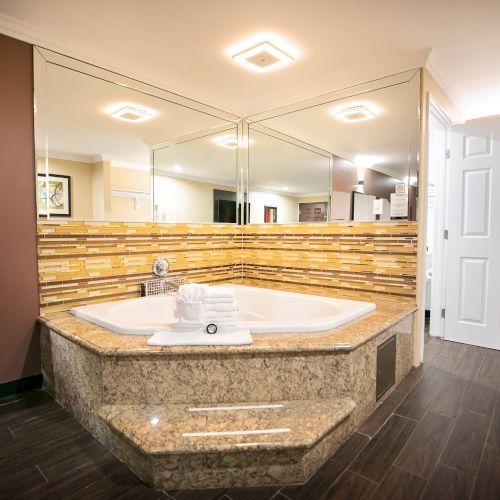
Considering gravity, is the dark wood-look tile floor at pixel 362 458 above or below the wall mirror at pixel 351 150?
below

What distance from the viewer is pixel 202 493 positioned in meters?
1.37

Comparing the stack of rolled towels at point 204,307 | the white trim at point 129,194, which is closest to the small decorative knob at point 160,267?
the white trim at point 129,194

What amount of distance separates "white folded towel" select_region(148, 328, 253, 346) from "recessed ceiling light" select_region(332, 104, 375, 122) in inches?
76.8

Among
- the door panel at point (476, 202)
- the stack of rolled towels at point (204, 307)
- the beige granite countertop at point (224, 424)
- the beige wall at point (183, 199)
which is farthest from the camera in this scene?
the door panel at point (476, 202)

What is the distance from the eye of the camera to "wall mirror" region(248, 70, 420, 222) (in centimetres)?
254

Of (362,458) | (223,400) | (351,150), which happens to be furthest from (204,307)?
(351,150)

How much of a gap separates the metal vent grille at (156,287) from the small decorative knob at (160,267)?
0.18 feet

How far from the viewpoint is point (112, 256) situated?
8.42ft

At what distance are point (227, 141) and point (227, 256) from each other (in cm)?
110

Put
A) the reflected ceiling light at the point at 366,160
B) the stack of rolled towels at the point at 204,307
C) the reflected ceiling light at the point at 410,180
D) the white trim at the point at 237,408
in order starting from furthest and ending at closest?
1. the reflected ceiling light at the point at 366,160
2. the reflected ceiling light at the point at 410,180
3. the stack of rolled towels at the point at 204,307
4. the white trim at the point at 237,408

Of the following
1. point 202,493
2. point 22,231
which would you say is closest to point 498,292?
point 202,493

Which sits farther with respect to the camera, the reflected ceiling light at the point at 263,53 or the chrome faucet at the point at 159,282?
the chrome faucet at the point at 159,282

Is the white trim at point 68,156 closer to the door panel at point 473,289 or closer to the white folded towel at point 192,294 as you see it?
the white folded towel at point 192,294

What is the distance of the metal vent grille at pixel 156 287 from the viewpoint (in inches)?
106
